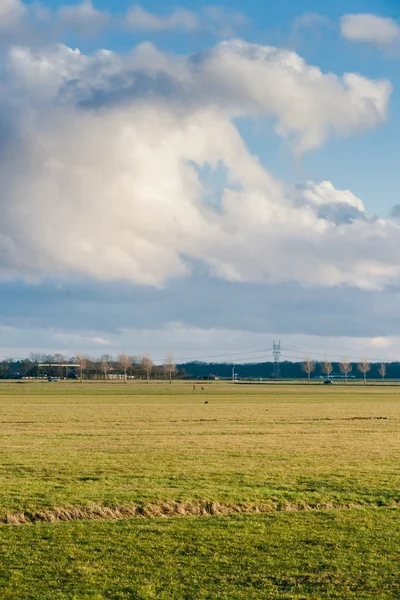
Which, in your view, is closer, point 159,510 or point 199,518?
point 199,518

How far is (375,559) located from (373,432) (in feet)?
114

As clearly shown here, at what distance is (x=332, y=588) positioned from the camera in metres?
14.2

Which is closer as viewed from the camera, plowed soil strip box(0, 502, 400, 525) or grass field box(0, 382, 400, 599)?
grass field box(0, 382, 400, 599)

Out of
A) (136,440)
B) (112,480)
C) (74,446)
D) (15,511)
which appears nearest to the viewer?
(15,511)

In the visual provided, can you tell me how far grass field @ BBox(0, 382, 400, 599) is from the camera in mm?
14698

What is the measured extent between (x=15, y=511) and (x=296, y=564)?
950 cm

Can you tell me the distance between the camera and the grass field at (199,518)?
14698 mm

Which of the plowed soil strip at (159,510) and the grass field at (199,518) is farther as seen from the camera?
the plowed soil strip at (159,510)

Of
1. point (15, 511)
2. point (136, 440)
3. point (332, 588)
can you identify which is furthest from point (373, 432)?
point (332, 588)

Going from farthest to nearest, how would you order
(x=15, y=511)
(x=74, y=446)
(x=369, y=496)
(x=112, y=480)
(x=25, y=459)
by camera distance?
(x=74, y=446) → (x=25, y=459) → (x=112, y=480) → (x=369, y=496) → (x=15, y=511)

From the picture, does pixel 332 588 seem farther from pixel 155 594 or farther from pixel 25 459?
pixel 25 459

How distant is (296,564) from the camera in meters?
16.0

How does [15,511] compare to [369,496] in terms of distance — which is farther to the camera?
[369,496]

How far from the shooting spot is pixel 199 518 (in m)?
21.4
